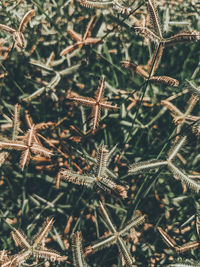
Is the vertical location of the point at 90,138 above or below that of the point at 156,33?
below

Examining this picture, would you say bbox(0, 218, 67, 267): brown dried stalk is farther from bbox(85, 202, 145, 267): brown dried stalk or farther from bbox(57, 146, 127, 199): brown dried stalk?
bbox(57, 146, 127, 199): brown dried stalk

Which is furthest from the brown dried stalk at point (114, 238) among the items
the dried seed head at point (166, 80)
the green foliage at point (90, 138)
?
the dried seed head at point (166, 80)

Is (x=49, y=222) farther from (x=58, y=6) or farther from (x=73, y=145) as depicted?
(x=58, y=6)

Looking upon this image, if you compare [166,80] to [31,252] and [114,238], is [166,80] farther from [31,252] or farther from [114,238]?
[31,252]

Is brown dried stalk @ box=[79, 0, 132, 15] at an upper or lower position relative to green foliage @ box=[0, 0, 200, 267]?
upper

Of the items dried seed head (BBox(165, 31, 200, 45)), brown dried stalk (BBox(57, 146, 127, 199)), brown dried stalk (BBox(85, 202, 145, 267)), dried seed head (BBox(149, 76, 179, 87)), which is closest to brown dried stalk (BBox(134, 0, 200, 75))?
dried seed head (BBox(165, 31, 200, 45))

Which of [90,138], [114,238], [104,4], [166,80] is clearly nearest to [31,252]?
[114,238]

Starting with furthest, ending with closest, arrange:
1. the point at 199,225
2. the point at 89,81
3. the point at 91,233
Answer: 1. the point at 89,81
2. the point at 91,233
3. the point at 199,225

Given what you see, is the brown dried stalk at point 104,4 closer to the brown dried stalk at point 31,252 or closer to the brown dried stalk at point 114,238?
the brown dried stalk at point 114,238

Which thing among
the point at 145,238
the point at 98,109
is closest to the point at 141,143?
the point at 145,238

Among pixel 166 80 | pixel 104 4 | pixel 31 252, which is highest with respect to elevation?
pixel 104 4

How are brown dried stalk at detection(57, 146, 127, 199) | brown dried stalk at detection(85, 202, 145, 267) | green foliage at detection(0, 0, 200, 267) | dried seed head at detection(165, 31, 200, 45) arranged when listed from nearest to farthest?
dried seed head at detection(165, 31, 200, 45), brown dried stalk at detection(57, 146, 127, 199), brown dried stalk at detection(85, 202, 145, 267), green foliage at detection(0, 0, 200, 267)
